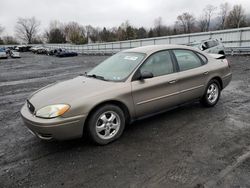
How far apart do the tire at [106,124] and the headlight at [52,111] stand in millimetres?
451

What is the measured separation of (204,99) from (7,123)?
4619mm

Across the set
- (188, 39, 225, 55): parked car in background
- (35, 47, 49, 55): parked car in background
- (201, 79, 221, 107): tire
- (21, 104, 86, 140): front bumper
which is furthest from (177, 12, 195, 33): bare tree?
(21, 104, 86, 140): front bumper

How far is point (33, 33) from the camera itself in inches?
3858

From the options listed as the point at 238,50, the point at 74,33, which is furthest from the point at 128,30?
the point at 238,50

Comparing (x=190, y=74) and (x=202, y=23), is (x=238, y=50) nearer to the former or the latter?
(x=190, y=74)

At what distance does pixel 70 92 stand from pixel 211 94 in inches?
134

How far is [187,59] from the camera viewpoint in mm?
4691

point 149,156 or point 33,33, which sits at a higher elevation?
point 33,33

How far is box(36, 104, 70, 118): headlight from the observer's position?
10.3ft

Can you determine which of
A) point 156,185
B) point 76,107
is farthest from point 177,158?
point 76,107

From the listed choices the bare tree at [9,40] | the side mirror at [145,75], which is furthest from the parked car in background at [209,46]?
the bare tree at [9,40]

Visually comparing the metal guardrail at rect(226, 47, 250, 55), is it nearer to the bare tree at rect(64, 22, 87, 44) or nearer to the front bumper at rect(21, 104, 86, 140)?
the front bumper at rect(21, 104, 86, 140)

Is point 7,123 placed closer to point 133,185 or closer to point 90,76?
point 90,76

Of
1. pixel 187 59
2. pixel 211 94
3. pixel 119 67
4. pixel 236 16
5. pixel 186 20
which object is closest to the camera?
pixel 119 67
